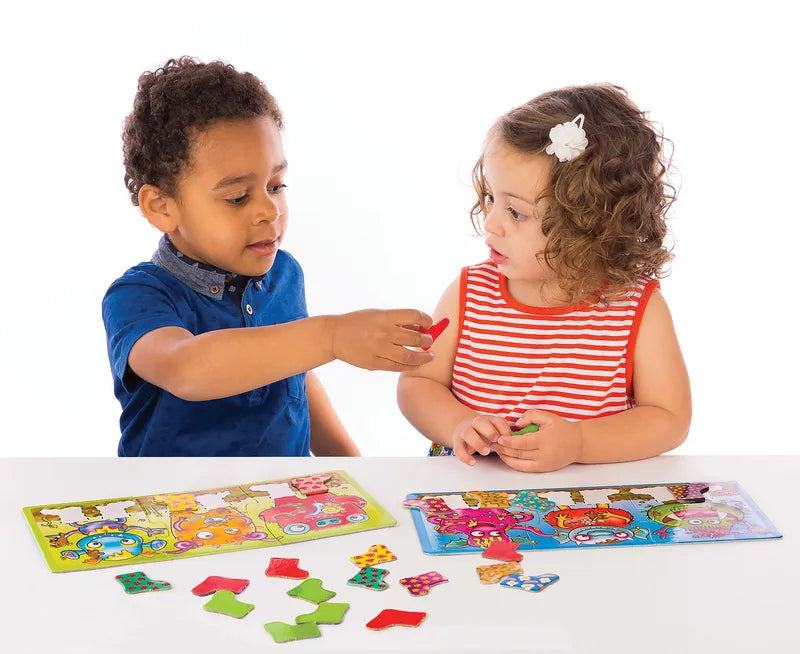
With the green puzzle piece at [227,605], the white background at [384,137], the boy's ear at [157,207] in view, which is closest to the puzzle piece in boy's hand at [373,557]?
the green puzzle piece at [227,605]

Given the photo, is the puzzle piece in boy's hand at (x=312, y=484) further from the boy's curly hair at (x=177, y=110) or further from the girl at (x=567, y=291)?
the boy's curly hair at (x=177, y=110)

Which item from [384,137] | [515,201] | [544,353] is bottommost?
[544,353]

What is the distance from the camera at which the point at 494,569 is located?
0.85m

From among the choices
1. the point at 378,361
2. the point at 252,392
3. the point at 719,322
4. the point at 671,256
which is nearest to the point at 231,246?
the point at 252,392

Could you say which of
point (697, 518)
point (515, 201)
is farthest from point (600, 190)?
point (697, 518)

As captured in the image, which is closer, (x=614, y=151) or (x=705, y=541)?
(x=705, y=541)

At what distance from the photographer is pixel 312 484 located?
40.9 inches

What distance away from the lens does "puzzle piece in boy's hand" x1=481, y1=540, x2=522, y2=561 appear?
870 mm

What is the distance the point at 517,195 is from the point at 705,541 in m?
0.52

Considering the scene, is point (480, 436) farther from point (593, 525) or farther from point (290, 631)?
point (290, 631)

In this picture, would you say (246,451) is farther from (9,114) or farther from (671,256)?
(9,114)

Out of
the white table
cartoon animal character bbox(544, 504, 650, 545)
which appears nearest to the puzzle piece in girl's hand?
the white table

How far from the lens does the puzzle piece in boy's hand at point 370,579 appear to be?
0.82 metres

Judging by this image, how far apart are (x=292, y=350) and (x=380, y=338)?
0.32 feet
